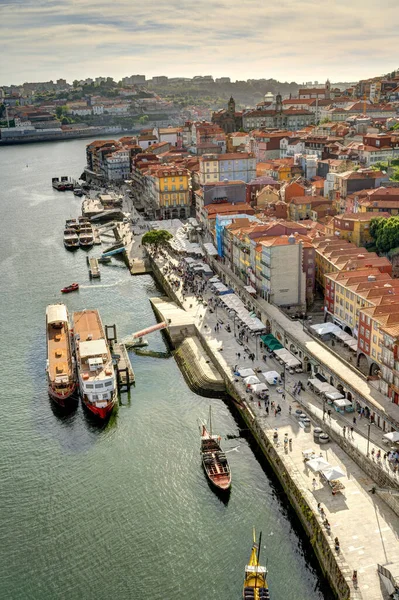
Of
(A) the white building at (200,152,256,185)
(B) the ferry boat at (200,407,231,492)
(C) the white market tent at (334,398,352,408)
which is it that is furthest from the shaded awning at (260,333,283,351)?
(A) the white building at (200,152,256,185)

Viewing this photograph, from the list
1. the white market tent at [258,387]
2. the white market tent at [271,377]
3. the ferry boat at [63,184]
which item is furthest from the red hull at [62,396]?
the ferry boat at [63,184]

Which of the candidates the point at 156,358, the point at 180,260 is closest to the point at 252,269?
the point at 156,358

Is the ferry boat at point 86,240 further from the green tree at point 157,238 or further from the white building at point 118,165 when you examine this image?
the white building at point 118,165

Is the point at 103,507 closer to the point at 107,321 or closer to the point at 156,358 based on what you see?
the point at 156,358

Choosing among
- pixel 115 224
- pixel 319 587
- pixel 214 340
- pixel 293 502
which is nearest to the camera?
pixel 319 587

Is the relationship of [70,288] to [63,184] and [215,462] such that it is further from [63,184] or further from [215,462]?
[63,184]
